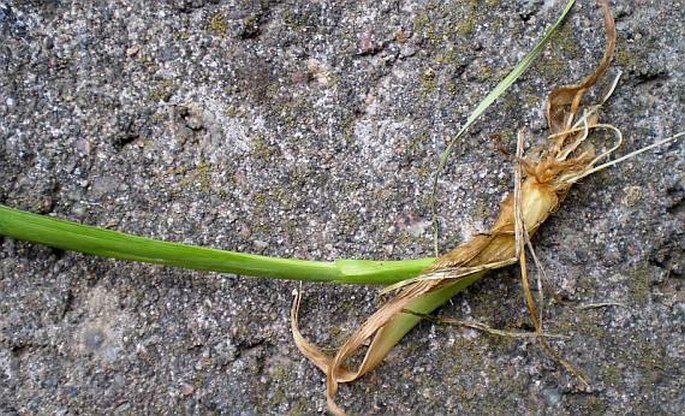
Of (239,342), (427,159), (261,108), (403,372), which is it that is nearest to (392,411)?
(403,372)

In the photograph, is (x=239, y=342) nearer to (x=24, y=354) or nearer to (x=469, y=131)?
(x=24, y=354)

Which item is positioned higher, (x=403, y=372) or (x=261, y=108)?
(x=261, y=108)
